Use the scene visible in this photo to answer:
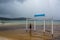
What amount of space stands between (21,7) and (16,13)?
62 cm

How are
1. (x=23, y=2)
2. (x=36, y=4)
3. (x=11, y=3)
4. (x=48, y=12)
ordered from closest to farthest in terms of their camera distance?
1. (x=48, y=12)
2. (x=36, y=4)
3. (x=23, y=2)
4. (x=11, y=3)

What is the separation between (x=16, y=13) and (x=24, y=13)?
117 centimetres

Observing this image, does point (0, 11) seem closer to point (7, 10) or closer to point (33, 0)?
point (7, 10)

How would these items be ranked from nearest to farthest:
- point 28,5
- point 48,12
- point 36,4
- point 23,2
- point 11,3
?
point 48,12 < point 36,4 < point 28,5 < point 23,2 < point 11,3

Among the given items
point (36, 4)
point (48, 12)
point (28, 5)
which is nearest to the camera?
point (48, 12)

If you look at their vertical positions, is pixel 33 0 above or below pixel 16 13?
above

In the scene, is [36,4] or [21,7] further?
[21,7]

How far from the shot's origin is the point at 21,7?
28.9 feet

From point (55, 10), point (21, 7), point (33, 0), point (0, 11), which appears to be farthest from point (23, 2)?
point (55, 10)

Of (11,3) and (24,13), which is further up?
(11,3)

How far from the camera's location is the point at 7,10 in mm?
9578

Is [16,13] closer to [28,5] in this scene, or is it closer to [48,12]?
[28,5]

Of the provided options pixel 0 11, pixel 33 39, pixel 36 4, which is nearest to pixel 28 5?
pixel 36 4

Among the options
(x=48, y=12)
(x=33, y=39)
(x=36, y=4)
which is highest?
(x=36, y=4)
